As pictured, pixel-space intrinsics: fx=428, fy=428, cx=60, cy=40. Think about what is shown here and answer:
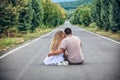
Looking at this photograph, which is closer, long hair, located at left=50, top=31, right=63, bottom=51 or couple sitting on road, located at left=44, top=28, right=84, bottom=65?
couple sitting on road, located at left=44, top=28, right=84, bottom=65

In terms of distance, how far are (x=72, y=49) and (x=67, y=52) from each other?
347 millimetres

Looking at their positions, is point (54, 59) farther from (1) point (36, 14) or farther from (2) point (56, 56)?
(1) point (36, 14)

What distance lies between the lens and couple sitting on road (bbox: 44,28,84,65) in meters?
14.0

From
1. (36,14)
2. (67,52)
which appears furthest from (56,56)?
(36,14)

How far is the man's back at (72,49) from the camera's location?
46.0 ft

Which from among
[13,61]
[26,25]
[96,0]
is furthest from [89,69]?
[96,0]

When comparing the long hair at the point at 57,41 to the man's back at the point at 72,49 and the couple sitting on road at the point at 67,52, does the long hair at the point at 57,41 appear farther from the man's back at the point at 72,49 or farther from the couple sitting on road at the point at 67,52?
the man's back at the point at 72,49

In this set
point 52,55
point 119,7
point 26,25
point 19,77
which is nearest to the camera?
point 19,77

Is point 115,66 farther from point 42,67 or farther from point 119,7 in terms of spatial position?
point 119,7

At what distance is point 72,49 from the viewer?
1408 centimetres

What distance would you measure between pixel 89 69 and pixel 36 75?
2.01 meters

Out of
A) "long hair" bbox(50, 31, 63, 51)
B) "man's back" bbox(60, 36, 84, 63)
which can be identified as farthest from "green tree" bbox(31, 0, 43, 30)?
"man's back" bbox(60, 36, 84, 63)

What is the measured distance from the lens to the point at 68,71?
40.4 ft

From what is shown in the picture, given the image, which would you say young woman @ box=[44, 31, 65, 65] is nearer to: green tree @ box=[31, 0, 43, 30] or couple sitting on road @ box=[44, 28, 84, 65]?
couple sitting on road @ box=[44, 28, 84, 65]
